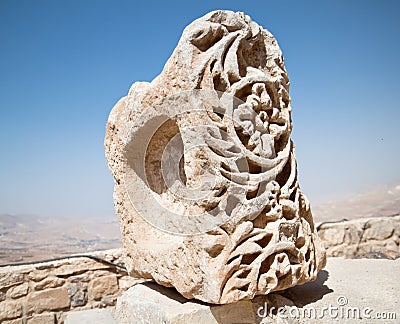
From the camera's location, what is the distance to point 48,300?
3.81m

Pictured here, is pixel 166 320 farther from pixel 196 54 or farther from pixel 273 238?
pixel 196 54

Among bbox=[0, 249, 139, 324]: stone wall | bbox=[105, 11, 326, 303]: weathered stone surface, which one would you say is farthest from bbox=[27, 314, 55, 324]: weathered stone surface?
bbox=[105, 11, 326, 303]: weathered stone surface

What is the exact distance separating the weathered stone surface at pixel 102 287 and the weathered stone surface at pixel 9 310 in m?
0.69

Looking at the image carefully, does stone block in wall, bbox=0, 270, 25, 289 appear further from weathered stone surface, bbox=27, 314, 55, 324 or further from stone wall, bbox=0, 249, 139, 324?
weathered stone surface, bbox=27, 314, 55, 324

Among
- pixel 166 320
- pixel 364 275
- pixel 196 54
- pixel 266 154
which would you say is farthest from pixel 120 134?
pixel 364 275

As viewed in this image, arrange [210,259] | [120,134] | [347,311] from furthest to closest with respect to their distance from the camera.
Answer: [120,134], [347,311], [210,259]

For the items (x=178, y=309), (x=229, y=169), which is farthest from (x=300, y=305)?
(x=229, y=169)

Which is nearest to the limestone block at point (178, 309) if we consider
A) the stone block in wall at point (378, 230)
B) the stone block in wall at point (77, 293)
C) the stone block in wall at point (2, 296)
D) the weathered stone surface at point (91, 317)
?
the weathered stone surface at point (91, 317)

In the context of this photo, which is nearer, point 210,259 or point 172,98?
point 210,259

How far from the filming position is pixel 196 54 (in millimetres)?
2195

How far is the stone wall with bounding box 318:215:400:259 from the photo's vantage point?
5.11 m

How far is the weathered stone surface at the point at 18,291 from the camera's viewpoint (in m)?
3.65

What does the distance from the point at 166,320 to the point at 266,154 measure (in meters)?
1.12

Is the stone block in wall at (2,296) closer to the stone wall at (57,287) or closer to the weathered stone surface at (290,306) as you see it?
the stone wall at (57,287)
